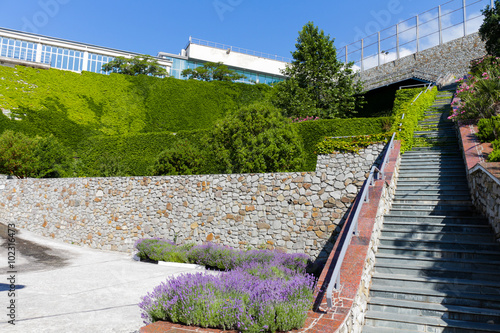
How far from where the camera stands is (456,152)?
968cm

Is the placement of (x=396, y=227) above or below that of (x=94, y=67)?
below

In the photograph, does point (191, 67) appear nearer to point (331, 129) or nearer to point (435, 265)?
point (331, 129)

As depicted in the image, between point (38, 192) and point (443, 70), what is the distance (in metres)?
28.5

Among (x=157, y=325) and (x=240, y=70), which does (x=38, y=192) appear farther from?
(x=240, y=70)

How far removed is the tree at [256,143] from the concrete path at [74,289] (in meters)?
4.64

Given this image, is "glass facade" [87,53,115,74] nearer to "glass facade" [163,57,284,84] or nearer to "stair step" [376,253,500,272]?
"glass facade" [163,57,284,84]

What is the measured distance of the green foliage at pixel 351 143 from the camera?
10766 millimetres

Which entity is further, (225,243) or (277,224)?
(225,243)

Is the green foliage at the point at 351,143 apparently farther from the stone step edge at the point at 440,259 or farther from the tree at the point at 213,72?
the tree at the point at 213,72

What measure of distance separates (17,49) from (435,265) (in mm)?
43208

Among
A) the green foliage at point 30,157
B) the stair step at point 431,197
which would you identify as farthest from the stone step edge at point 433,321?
the green foliage at point 30,157

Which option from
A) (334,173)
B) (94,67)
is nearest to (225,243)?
(334,173)

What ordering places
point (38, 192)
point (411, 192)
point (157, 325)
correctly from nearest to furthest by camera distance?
point (157, 325) → point (411, 192) → point (38, 192)

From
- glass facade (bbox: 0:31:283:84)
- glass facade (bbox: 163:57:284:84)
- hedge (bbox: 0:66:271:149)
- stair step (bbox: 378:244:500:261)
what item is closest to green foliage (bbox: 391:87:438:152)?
stair step (bbox: 378:244:500:261)
